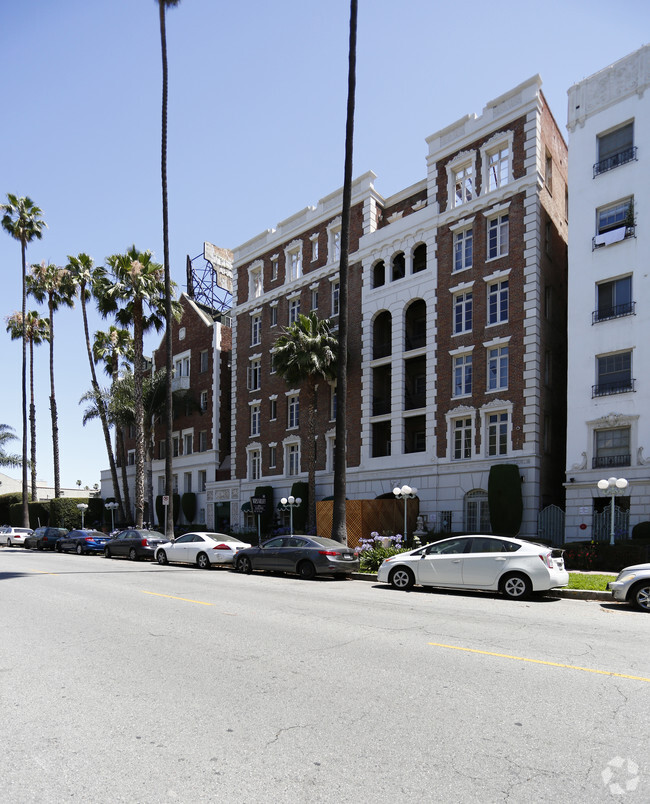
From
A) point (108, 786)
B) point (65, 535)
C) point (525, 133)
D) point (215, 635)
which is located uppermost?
point (525, 133)

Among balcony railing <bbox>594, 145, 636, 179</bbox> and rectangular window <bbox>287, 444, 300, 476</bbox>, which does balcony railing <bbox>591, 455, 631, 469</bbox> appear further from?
rectangular window <bbox>287, 444, 300, 476</bbox>

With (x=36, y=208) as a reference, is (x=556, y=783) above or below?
below

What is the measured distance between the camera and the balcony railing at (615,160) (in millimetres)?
25266

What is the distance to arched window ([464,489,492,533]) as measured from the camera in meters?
28.0

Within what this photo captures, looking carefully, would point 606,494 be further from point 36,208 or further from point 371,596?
point 36,208

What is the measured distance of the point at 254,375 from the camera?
4162 cm

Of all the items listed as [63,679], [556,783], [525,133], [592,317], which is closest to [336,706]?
[556,783]

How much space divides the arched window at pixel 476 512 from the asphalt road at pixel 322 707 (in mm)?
16905

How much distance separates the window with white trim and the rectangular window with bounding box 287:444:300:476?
11466 millimetres

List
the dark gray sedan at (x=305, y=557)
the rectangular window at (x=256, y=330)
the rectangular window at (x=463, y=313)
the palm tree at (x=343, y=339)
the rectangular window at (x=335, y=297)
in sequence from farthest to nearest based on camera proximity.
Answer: the rectangular window at (x=256, y=330) < the rectangular window at (x=335, y=297) < the rectangular window at (x=463, y=313) < the palm tree at (x=343, y=339) < the dark gray sedan at (x=305, y=557)

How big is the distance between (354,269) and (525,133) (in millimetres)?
11114

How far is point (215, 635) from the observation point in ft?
29.7

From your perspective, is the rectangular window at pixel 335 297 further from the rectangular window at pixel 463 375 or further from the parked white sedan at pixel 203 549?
the parked white sedan at pixel 203 549

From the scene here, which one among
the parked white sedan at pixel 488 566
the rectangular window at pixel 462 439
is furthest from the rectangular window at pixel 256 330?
the parked white sedan at pixel 488 566
